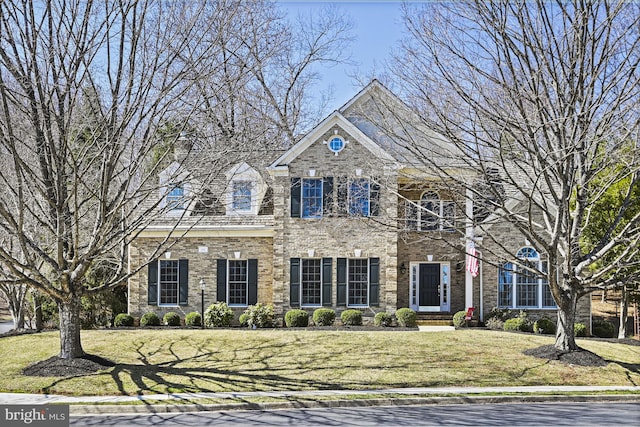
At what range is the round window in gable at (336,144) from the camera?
25.6 metres

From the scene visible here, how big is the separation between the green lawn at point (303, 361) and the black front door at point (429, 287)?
4.93 m

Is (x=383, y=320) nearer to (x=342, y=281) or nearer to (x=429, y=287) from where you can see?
(x=342, y=281)

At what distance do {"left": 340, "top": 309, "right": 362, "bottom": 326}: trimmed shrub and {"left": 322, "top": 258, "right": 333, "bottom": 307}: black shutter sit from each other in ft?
3.78

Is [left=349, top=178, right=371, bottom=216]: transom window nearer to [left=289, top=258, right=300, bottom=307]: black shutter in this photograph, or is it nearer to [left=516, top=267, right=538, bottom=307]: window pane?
[left=289, top=258, right=300, bottom=307]: black shutter

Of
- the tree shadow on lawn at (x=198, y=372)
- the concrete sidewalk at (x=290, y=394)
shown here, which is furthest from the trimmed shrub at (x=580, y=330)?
the tree shadow on lawn at (x=198, y=372)

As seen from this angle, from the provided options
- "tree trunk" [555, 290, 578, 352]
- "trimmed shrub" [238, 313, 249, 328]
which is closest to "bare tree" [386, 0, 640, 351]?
"tree trunk" [555, 290, 578, 352]

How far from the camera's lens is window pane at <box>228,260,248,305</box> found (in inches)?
1049

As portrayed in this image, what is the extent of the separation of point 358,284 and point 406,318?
2371mm

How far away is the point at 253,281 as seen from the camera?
A: 87.0 feet

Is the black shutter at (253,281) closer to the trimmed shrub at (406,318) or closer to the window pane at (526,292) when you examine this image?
the trimmed shrub at (406,318)

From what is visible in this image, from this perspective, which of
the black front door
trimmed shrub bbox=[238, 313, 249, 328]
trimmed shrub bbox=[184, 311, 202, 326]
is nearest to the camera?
trimmed shrub bbox=[238, 313, 249, 328]

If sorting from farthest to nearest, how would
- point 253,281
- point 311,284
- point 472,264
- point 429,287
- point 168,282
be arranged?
point 429,287 < point 168,282 < point 253,281 < point 311,284 < point 472,264

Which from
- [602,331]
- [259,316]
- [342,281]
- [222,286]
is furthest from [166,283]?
[602,331]

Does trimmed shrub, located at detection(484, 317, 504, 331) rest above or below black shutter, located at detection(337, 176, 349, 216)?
below
